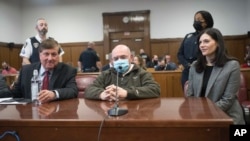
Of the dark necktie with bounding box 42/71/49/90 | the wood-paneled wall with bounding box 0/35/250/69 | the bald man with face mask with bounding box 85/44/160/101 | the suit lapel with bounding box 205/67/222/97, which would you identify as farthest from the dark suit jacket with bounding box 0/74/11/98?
the wood-paneled wall with bounding box 0/35/250/69

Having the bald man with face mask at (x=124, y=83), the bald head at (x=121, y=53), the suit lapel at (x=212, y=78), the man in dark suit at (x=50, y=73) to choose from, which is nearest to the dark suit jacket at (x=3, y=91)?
the man in dark suit at (x=50, y=73)

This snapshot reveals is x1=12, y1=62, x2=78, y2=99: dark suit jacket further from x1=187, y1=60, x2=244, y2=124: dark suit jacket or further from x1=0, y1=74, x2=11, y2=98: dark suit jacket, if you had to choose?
x1=187, y1=60, x2=244, y2=124: dark suit jacket

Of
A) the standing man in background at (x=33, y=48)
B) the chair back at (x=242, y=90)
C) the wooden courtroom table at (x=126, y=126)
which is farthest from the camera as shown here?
the standing man in background at (x=33, y=48)

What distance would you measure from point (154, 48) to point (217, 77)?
7641mm

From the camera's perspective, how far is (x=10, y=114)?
149 centimetres

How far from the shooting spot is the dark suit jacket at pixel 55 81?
2221 millimetres

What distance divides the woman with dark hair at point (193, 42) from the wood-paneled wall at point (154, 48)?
6.25 m

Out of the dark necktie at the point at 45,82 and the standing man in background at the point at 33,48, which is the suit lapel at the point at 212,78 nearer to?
the dark necktie at the point at 45,82

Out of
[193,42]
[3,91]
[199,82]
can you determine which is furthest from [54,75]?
[193,42]

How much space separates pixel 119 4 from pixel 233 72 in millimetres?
8033

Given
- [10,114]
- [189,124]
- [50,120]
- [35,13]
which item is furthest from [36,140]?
[35,13]

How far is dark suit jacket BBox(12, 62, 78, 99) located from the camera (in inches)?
87.4

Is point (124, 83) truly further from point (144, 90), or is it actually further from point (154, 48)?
point (154, 48)

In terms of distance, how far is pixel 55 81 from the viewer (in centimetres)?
223
